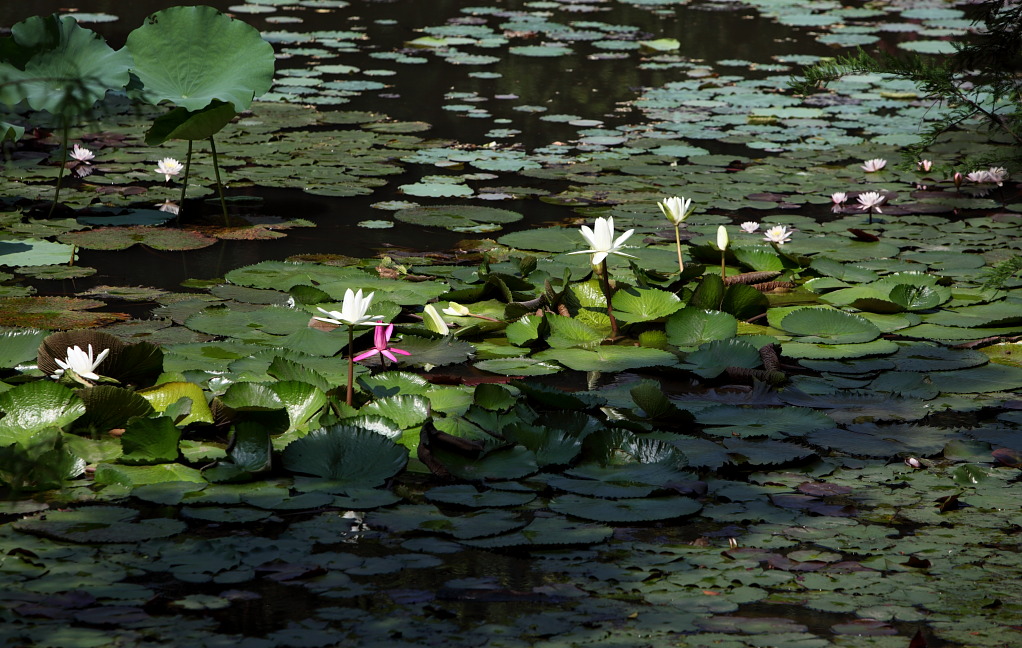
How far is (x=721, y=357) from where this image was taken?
3.06 m

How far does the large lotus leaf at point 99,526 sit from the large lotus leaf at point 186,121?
223 cm

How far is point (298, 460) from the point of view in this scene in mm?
2348

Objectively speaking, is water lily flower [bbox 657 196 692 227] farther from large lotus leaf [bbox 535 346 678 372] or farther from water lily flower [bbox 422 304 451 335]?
water lily flower [bbox 422 304 451 335]

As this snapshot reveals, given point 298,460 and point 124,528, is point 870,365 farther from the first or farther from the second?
point 124,528

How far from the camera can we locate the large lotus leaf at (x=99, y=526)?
204cm

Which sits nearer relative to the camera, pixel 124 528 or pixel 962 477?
pixel 124 528

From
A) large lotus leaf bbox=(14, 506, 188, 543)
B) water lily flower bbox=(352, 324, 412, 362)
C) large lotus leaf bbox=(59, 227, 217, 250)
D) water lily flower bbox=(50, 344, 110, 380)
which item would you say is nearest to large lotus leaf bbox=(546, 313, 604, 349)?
water lily flower bbox=(352, 324, 412, 362)

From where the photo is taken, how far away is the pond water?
1.88 m

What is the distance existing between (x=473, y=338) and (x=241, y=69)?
1860 mm

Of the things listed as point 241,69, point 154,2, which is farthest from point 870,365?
point 154,2

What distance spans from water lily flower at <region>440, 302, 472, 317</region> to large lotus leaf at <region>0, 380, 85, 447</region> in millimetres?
1279

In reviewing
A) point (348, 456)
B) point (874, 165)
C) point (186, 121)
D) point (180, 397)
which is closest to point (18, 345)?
point (180, 397)

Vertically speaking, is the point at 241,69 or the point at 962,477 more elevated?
the point at 241,69

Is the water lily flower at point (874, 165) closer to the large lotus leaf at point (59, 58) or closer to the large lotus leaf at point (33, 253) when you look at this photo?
the large lotus leaf at point (59, 58)
